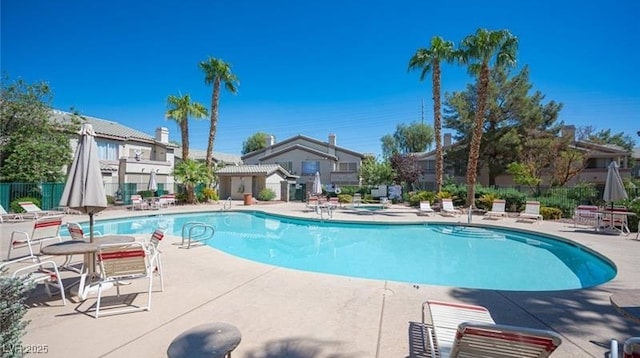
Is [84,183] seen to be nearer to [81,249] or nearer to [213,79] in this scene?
[81,249]

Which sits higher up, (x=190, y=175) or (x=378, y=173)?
(x=378, y=173)

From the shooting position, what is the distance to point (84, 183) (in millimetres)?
5074

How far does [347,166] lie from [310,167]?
14.6 ft

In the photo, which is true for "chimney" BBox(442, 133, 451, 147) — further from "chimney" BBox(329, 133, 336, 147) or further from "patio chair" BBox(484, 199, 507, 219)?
"patio chair" BBox(484, 199, 507, 219)

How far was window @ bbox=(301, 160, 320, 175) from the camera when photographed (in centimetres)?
3597

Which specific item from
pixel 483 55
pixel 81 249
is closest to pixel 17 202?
pixel 81 249

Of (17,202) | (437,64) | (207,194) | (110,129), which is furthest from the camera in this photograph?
(110,129)

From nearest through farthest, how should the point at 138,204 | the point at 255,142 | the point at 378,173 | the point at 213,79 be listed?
the point at 138,204 < the point at 213,79 < the point at 378,173 < the point at 255,142

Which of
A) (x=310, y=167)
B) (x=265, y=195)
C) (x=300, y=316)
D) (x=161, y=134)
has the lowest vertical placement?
(x=300, y=316)

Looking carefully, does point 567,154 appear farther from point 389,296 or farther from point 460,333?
point 460,333

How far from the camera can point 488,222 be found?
15.0 m

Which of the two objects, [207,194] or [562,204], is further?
[207,194]

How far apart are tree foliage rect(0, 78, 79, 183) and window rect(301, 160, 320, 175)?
2170 cm

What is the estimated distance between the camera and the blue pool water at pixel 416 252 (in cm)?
811
